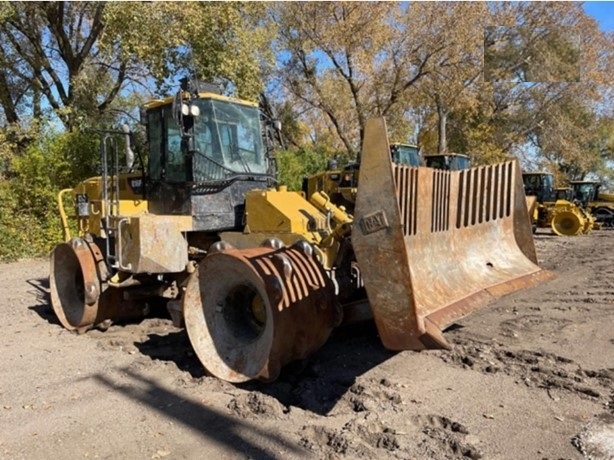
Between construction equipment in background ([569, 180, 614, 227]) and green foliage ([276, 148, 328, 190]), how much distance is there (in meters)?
13.2

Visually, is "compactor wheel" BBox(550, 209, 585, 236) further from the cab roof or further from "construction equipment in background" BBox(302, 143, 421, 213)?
the cab roof

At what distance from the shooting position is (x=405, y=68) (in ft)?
69.5

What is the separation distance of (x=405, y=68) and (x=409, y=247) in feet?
60.3

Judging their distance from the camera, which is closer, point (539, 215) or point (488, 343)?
point (488, 343)

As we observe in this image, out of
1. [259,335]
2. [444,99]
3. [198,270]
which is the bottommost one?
[259,335]

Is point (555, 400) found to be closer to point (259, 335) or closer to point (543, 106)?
point (259, 335)

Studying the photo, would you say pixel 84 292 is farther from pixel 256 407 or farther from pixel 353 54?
pixel 353 54

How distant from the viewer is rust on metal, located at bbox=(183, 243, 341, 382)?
169 inches

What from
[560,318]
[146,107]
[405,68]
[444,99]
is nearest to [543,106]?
[444,99]

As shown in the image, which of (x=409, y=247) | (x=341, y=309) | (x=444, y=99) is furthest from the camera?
(x=444, y=99)

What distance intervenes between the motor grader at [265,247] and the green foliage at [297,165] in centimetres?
1114

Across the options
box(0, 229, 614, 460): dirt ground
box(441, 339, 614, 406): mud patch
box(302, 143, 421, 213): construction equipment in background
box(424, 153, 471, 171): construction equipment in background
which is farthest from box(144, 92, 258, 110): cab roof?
box(424, 153, 471, 171): construction equipment in background

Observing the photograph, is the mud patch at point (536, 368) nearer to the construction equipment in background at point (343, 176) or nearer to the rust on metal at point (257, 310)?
the rust on metal at point (257, 310)

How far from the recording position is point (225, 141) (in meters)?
6.10
